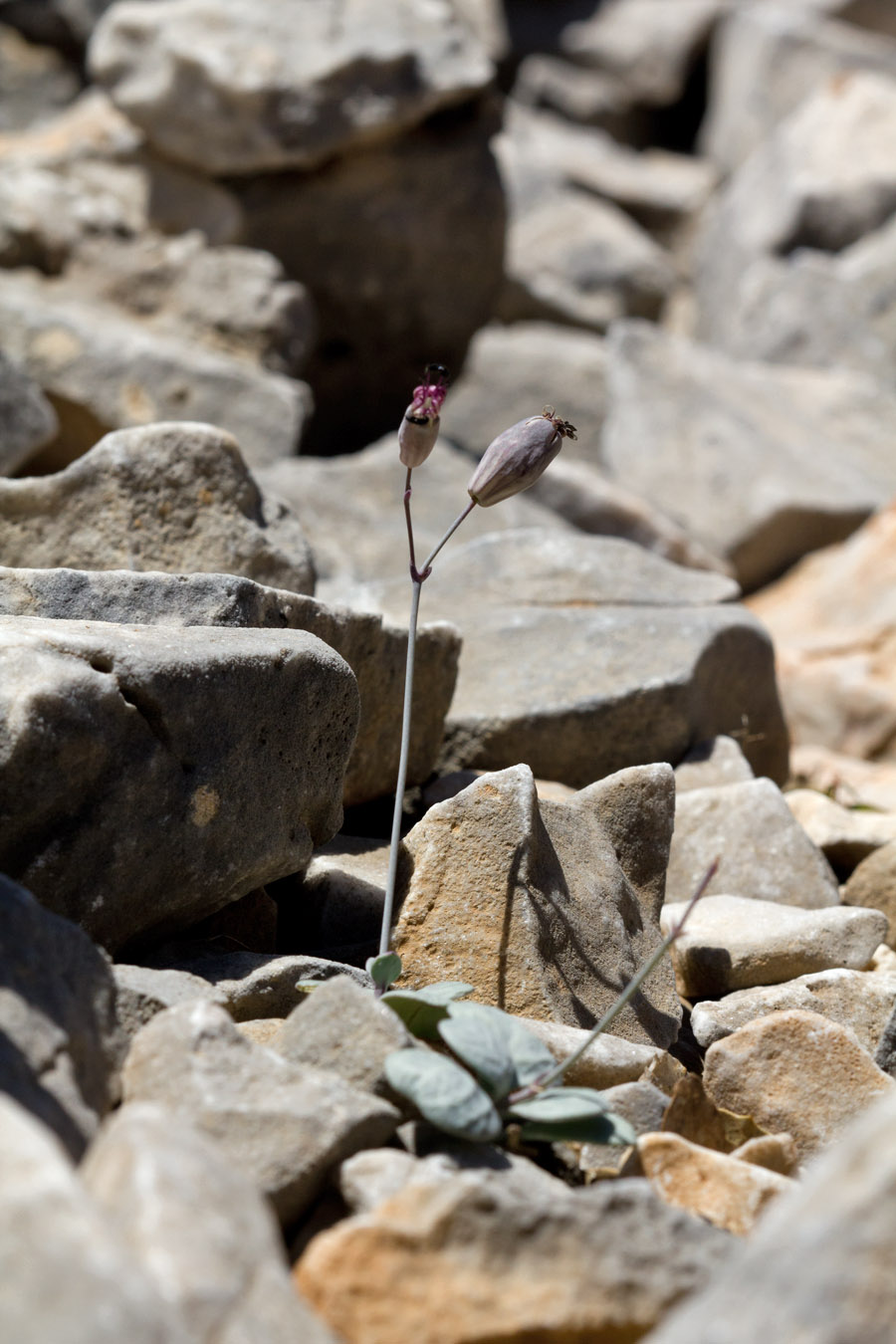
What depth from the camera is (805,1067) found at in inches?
72.8

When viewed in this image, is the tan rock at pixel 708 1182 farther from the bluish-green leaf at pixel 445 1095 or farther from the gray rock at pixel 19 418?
the gray rock at pixel 19 418

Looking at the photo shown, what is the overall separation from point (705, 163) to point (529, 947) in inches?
401

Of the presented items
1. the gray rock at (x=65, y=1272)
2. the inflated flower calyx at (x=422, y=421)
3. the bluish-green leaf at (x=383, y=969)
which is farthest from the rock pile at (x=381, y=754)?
the inflated flower calyx at (x=422, y=421)

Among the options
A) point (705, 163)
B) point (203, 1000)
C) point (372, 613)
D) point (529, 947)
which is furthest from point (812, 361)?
point (203, 1000)

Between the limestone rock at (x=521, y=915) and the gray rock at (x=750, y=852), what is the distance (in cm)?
56

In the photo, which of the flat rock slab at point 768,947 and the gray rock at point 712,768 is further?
the gray rock at point 712,768

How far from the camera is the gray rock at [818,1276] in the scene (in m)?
0.97

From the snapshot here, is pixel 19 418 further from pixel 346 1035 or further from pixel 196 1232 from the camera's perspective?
pixel 196 1232

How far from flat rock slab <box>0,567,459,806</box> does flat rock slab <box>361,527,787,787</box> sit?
0.22 meters

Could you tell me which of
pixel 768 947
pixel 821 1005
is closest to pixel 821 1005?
pixel 821 1005

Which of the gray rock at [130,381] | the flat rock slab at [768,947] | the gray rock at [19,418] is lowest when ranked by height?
the gray rock at [130,381]

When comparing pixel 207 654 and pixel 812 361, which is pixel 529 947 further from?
pixel 812 361

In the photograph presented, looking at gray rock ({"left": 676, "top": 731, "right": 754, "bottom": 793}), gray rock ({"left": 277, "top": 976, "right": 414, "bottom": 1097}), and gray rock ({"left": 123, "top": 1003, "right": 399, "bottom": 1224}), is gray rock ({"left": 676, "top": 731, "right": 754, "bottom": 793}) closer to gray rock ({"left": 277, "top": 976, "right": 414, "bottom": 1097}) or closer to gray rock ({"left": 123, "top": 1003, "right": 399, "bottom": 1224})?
gray rock ({"left": 277, "top": 976, "right": 414, "bottom": 1097})

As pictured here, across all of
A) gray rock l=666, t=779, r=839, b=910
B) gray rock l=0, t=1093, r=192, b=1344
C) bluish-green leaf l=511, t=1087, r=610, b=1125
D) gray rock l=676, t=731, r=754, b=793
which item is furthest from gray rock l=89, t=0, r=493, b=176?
gray rock l=0, t=1093, r=192, b=1344
